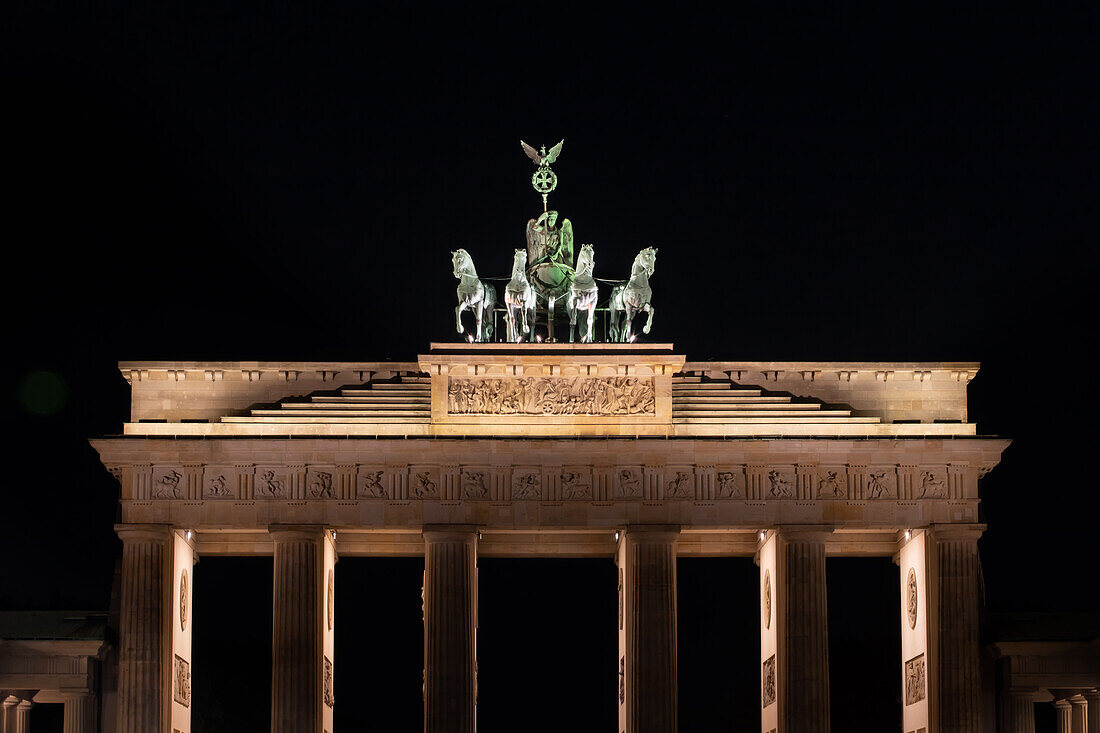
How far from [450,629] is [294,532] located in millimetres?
4962

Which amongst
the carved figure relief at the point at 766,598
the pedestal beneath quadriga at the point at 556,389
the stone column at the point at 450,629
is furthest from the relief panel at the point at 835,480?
the stone column at the point at 450,629

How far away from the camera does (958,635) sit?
6397 cm

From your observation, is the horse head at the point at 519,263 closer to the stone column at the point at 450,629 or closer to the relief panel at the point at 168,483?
the stone column at the point at 450,629

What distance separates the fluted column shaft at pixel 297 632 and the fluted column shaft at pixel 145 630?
2907mm

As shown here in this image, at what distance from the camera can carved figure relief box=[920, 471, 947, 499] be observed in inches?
2562

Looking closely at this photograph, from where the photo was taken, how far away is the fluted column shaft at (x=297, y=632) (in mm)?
63312

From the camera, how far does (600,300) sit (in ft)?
228

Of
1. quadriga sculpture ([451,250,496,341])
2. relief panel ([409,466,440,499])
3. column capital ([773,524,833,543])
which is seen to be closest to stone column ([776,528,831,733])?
column capital ([773,524,833,543])

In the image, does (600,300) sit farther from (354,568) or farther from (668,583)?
(354,568)

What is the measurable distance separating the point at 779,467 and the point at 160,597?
56.0 ft

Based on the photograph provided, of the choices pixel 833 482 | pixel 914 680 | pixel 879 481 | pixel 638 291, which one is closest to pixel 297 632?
A: pixel 638 291

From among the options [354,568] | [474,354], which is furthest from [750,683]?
[474,354]

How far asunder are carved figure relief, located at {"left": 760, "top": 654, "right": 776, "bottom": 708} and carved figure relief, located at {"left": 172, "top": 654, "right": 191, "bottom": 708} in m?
16.3

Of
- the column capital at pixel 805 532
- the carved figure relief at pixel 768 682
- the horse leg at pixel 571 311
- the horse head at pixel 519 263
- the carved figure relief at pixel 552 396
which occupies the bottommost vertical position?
the carved figure relief at pixel 768 682
